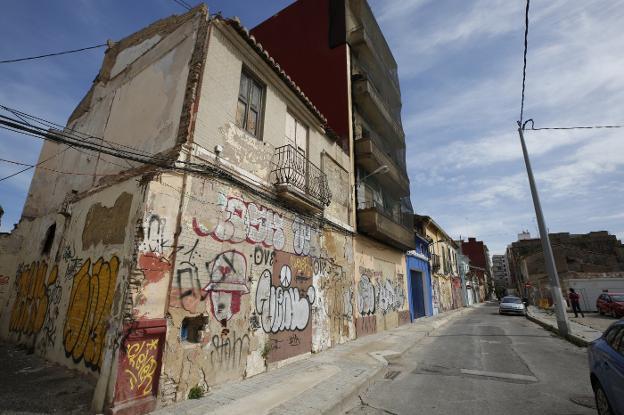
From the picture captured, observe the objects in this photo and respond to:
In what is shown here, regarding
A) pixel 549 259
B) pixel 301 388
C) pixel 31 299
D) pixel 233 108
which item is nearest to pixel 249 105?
pixel 233 108

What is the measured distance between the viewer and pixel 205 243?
589 centimetres

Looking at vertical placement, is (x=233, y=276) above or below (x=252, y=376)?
above

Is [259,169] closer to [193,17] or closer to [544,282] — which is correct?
[193,17]

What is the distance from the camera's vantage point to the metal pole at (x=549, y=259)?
12005 mm

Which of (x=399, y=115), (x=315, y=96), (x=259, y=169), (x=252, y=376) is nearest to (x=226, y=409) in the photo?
(x=252, y=376)

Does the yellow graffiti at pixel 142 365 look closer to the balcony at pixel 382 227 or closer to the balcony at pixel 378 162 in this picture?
the balcony at pixel 382 227

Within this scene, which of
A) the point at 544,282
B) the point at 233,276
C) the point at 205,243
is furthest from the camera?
the point at 544,282

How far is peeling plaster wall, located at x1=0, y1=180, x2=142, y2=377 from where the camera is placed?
5.32m

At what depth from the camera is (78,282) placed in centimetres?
645

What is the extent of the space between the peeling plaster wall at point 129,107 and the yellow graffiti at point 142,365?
11.3ft

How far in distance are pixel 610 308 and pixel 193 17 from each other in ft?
87.7

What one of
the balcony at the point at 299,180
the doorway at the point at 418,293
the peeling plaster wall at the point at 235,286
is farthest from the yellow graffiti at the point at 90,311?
the doorway at the point at 418,293

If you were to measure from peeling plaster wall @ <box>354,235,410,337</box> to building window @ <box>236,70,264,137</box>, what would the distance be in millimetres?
6711

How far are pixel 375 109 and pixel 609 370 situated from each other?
14547 millimetres
